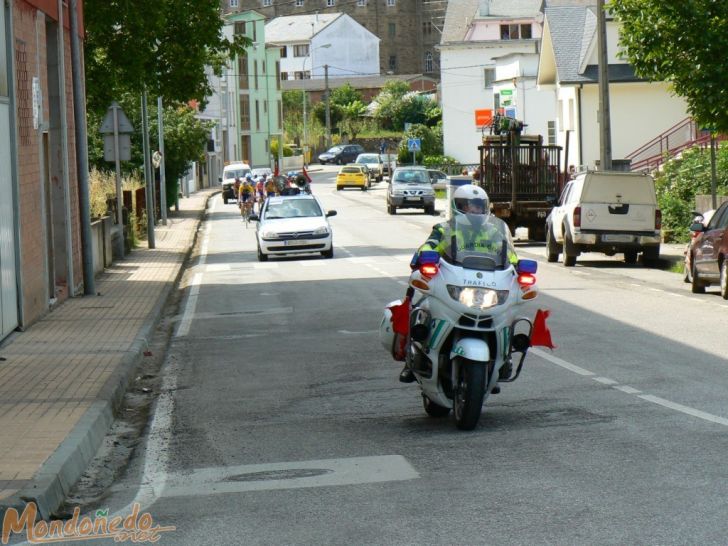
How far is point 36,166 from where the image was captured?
2014cm

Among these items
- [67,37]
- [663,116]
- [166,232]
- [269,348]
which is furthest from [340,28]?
[269,348]

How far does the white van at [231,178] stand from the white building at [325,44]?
67878mm

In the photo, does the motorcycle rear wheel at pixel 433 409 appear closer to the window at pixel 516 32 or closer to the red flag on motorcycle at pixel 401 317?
the red flag on motorcycle at pixel 401 317

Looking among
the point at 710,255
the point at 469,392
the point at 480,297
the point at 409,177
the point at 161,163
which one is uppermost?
the point at 161,163

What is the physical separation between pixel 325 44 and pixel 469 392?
134 m

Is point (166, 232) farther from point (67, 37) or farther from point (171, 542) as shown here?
point (171, 542)

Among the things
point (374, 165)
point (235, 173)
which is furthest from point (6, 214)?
point (374, 165)

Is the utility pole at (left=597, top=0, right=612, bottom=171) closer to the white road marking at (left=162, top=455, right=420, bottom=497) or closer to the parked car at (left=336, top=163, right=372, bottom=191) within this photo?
the white road marking at (left=162, top=455, right=420, bottom=497)

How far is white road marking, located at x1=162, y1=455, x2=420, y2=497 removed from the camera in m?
8.16

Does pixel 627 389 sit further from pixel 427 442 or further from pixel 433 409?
pixel 427 442

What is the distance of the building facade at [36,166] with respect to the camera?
56.6ft

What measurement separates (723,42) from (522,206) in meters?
14.2

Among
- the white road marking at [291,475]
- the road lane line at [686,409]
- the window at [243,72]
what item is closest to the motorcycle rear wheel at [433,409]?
the white road marking at [291,475]

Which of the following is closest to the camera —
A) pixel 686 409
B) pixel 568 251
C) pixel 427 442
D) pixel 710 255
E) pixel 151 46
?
pixel 427 442
